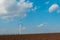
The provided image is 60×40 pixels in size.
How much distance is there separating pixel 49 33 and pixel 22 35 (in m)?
1.72

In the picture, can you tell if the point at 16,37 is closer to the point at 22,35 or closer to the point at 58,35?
the point at 22,35

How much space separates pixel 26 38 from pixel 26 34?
26 cm

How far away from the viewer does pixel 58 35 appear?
31.4ft

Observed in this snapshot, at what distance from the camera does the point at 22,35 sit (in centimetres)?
1002

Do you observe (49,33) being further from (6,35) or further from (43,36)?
(6,35)

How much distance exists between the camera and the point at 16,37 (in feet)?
32.8

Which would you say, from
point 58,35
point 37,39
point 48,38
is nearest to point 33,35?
point 37,39

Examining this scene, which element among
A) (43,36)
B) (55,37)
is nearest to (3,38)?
(43,36)

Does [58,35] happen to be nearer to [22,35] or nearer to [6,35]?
[22,35]

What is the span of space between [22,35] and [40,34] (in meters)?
1.15

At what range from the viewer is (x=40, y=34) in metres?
9.91

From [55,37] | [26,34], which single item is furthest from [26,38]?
[55,37]

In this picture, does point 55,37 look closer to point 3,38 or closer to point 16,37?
point 16,37

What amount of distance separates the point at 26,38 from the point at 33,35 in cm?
49
